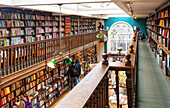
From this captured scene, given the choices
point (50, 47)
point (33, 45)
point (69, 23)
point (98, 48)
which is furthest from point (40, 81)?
point (98, 48)

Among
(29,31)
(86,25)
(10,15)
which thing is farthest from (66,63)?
(86,25)

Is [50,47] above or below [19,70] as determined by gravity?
above

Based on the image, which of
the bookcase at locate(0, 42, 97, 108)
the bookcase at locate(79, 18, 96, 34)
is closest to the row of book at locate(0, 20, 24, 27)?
the bookcase at locate(0, 42, 97, 108)

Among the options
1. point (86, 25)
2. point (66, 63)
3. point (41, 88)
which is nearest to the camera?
point (66, 63)

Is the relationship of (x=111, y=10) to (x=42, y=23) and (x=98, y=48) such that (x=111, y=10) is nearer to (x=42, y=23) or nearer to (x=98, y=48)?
(x=42, y=23)

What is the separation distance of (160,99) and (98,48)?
18309mm

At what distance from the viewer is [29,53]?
6.20m

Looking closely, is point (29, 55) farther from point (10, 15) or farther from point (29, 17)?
point (29, 17)

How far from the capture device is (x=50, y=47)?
771 cm

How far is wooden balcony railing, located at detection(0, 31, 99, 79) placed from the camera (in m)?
5.30

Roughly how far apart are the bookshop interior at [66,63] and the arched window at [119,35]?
7.20 meters

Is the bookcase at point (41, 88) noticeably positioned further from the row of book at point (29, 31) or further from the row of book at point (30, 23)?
the row of book at point (30, 23)

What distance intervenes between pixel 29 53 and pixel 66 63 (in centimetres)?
174

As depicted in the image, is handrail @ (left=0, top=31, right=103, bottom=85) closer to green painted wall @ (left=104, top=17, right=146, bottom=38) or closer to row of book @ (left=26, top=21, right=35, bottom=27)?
row of book @ (left=26, top=21, right=35, bottom=27)
